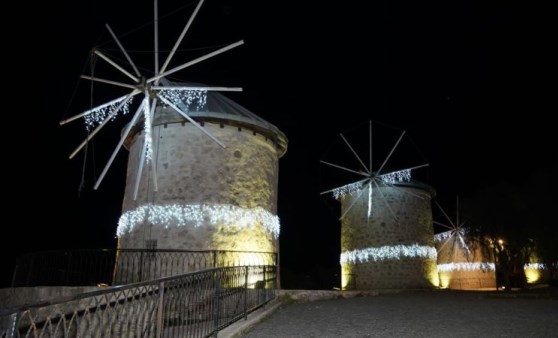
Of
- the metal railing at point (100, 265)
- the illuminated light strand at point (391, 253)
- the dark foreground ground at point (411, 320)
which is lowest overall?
the dark foreground ground at point (411, 320)

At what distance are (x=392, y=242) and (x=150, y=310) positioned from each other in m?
22.8

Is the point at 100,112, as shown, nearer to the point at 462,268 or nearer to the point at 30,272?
the point at 30,272

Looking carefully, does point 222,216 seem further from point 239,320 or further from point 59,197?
point 59,197

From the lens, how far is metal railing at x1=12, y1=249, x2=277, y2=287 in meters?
12.8

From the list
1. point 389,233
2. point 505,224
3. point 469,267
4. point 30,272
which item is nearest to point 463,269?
point 469,267

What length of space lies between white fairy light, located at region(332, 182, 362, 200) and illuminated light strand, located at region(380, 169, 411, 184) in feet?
5.66

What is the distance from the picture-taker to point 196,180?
15406 millimetres

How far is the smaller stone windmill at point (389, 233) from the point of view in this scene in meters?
26.8

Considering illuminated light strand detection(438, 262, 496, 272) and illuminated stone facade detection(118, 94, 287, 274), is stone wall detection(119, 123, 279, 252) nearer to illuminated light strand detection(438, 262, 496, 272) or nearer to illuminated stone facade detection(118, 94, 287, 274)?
illuminated stone facade detection(118, 94, 287, 274)

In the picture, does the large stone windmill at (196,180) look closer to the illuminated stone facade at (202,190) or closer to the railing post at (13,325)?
the illuminated stone facade at (202,190)

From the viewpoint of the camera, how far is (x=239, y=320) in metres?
8.96

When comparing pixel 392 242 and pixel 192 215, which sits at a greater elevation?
pixel 192 215

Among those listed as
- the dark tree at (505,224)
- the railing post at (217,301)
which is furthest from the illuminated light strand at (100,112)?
the dark tree at (505,224)

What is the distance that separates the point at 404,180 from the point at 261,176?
14.0 meters
